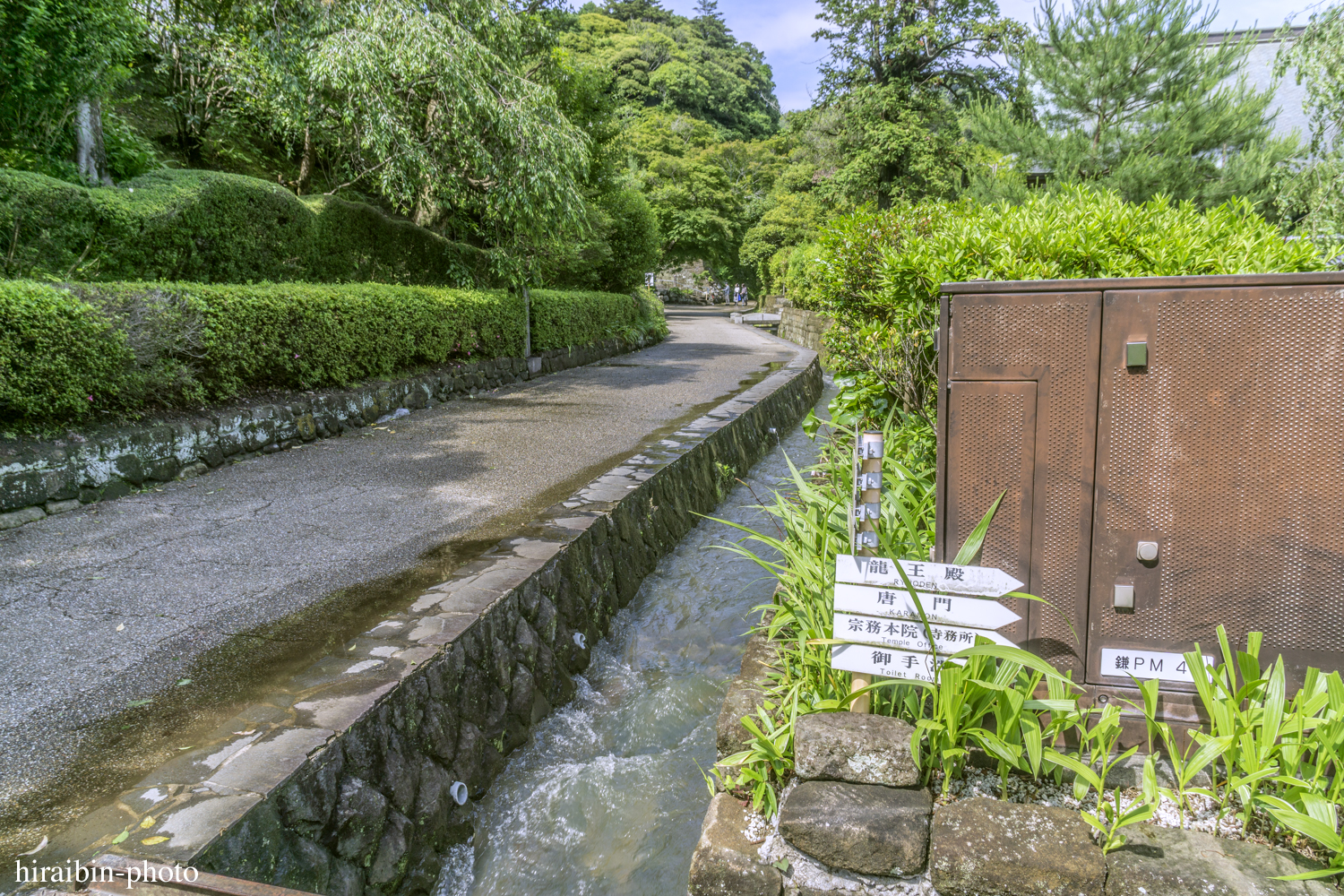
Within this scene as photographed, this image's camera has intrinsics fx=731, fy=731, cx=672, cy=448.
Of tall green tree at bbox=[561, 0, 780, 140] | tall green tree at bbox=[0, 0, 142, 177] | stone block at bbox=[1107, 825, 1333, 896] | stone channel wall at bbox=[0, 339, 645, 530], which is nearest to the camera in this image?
stone block at bbox=[1107, 825, 1333, 896]

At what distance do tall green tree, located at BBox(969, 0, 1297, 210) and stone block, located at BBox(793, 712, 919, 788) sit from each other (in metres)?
10.8

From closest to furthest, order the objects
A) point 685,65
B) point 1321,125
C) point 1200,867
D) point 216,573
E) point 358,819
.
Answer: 1. point 1200,867
2. point 358,819
3. point 216,573
4. point 1321,125
5. point 685,65

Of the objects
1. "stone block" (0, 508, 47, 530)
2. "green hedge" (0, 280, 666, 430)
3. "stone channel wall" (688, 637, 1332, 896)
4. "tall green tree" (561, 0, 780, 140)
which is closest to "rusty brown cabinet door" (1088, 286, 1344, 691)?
"stone channel wall" (688, 637, 1332, 896)

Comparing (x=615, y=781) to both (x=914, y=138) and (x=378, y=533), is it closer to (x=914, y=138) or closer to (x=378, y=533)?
(x=378, y=533)

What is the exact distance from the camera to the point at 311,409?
6.88 meters

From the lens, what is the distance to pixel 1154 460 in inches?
83.7

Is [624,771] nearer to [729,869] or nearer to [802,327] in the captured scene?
[729,869]

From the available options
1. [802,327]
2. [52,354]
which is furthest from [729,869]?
[802,327]

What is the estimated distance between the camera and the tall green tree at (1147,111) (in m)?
10.3

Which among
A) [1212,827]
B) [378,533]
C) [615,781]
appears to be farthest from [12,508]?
[1212,827]

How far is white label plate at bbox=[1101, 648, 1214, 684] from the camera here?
2148 millimetres

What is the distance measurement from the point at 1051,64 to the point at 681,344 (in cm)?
954

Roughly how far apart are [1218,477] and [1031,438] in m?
0.50

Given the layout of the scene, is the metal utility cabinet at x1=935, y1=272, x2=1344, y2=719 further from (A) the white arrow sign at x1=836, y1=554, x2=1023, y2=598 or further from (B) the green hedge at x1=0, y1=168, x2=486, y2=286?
(B) the green hedge at x1=0, y1=168, x2=486, y2=286
